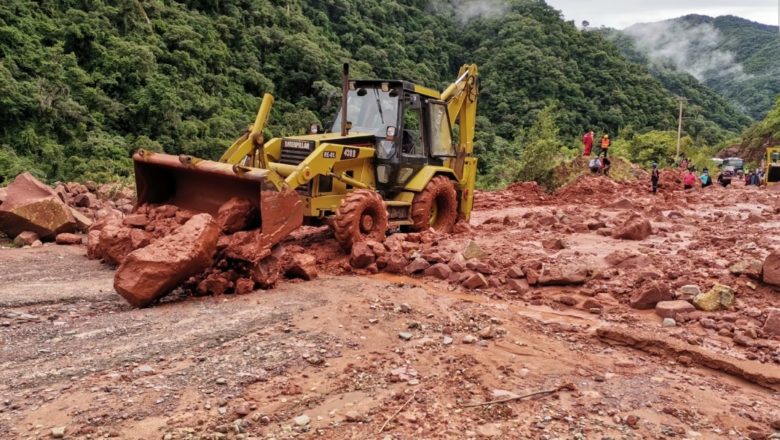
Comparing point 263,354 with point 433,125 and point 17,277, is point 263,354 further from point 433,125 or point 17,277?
point 433,125

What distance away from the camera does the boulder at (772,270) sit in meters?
5.94

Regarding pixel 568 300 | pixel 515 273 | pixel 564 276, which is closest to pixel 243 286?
pixel 515 273

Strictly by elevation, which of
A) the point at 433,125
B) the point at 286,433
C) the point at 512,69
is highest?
the point at 512,69

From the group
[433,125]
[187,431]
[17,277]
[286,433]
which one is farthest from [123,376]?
[433,125]

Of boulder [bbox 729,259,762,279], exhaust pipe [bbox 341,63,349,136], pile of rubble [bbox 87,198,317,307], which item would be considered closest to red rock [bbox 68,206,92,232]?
pile of rubble [bbox 87,198,317,307]

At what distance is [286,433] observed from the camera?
10.9 feet

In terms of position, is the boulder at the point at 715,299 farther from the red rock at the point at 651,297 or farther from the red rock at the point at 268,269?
the red rock at the point at 268,269

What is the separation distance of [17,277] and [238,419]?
4.34 meters

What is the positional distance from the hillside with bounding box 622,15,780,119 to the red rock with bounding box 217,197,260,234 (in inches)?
3839

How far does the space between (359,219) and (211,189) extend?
1.79 m

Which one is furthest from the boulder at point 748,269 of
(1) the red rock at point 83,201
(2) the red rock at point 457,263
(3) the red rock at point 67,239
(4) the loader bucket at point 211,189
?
(1) the red rock at point 83,201

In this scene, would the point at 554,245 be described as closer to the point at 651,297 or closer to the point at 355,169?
the point at 651,297

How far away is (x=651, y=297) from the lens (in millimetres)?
5832

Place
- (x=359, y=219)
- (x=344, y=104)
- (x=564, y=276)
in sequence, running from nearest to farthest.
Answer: (x=564, y=276)
(x=359, y=219)
(x=344, y=104)
